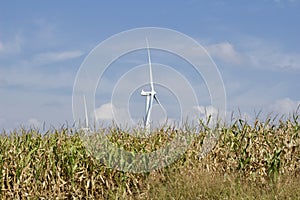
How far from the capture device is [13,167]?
29.8 feet

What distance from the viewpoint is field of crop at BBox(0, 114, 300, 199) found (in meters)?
8.41

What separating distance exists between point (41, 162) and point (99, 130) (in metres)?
1.21

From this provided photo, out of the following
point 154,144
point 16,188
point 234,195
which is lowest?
point 234,195

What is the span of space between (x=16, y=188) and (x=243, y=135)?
4012 mm

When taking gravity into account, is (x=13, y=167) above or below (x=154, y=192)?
above

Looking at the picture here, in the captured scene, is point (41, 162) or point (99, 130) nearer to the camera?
point (41, 162)

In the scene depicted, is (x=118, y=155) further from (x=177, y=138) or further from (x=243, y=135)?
(x=243, y=135)

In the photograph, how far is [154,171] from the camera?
9.10m

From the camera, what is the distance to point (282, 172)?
9.34 metres

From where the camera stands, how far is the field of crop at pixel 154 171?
8.41 metres

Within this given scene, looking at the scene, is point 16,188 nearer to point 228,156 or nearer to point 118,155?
point 118,155

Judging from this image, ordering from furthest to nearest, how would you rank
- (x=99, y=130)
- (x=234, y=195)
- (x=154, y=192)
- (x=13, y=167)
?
(x=99, y=130) < (x=13, y=167) < (x=154, y=192) < (x=234, y=195)

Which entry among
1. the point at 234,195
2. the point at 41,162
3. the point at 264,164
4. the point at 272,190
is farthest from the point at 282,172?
the point at 41,162

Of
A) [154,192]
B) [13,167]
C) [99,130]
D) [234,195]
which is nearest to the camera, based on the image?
[234,195]
